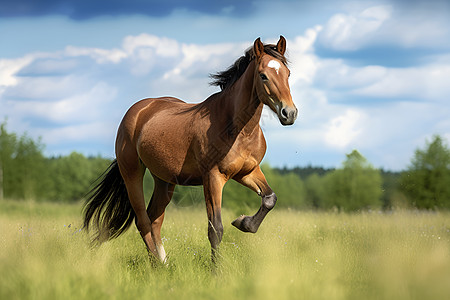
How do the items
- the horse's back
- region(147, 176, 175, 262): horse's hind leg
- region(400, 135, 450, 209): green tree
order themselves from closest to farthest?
1. the horse's back
2. region(147, 176, 175, 262): horse's hind leg
3. region(400, 135, 450, 209): green tree

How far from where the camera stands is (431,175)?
29.1m

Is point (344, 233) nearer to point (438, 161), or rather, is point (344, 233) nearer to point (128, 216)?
point (128, 216)

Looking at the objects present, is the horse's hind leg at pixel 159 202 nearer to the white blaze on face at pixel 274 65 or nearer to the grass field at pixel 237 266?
the grass field at pixel 237 266

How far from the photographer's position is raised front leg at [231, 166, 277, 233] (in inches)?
229

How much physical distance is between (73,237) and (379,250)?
16.0 ft

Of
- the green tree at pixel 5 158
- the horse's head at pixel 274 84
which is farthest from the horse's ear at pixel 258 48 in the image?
the green tree at pixel 5 158

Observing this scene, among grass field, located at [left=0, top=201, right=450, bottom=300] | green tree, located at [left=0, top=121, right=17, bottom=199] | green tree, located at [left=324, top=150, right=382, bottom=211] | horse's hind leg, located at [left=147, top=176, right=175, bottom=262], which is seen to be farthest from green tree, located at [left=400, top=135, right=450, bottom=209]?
green tree, located at [left=0, top=121, right=17, bottom=199]

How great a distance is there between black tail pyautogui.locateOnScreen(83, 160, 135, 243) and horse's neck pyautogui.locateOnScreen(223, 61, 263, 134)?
2.99 metres

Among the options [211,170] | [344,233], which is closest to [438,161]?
[344,233]

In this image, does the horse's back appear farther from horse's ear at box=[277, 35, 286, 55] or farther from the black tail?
horse's ear at box=[277, 35, 286, 55]

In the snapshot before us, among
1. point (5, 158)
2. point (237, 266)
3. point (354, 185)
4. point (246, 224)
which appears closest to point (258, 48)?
point (246, 224)

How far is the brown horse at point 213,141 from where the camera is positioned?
532cm

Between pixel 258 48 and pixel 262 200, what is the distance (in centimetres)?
201

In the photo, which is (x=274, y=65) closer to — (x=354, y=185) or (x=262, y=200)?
(x=262, y=200)
